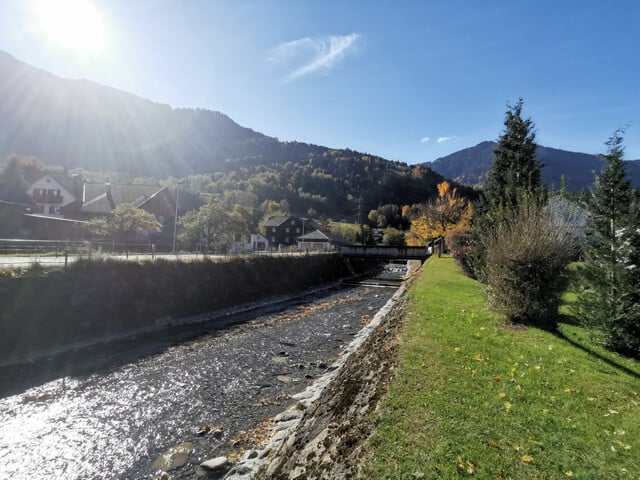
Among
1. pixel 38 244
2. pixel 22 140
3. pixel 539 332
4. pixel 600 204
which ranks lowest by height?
pixel 539 332

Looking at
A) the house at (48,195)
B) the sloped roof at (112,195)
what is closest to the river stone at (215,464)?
the sloped roof at (112,195)

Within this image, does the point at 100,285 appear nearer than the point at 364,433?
No

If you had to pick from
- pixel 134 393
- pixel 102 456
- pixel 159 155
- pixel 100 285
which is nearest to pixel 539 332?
pixel 102 456

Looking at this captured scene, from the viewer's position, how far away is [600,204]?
33.0 feet

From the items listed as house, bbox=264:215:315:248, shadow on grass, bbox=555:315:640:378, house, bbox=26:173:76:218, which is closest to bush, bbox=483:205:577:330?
shadow on grass, bbox=555:315:640:378

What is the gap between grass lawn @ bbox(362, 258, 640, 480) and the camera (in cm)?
438

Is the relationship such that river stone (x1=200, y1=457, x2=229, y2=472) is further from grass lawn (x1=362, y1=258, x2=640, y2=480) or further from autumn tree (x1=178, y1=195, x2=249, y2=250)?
autumn tree (x1=178, y1=195, x2=249, y2=250)

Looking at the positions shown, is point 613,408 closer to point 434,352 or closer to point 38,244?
point 434,352

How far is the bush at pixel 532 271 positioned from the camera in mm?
11211

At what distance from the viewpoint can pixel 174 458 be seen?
847 cm

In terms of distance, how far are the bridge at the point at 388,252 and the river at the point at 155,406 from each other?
32.7 metres

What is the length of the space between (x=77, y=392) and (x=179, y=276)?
12.8 m

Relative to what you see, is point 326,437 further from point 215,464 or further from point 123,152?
point 123,152

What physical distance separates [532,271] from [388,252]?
40194 millimetres
